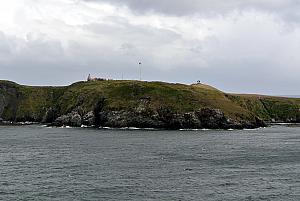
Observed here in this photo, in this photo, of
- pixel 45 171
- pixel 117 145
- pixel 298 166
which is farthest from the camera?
pixel 117 145

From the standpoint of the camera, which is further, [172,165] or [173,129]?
[173,129]

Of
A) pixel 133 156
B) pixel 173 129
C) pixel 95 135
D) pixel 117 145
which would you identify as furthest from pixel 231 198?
A: pixel 173 129

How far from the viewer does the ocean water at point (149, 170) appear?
66875mm

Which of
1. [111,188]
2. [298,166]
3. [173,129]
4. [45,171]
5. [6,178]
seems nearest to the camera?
[111,188]

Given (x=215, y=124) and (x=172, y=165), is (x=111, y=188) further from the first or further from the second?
(x=215, y=124)

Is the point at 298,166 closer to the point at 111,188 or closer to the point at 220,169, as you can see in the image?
the point at 220,169

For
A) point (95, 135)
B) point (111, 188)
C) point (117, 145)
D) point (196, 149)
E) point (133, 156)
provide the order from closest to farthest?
point (111, 188) → point (133, 156) → point (196, 149) → point (117, 145) → point (95, 135)

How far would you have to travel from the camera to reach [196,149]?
122 meters

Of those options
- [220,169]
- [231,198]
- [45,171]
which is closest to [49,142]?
[45,171]

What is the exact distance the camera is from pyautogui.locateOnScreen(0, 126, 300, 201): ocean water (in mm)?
66875

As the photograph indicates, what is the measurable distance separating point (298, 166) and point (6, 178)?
180 feet

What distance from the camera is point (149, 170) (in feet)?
284

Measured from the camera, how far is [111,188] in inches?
2761

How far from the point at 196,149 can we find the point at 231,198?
57793 mm
